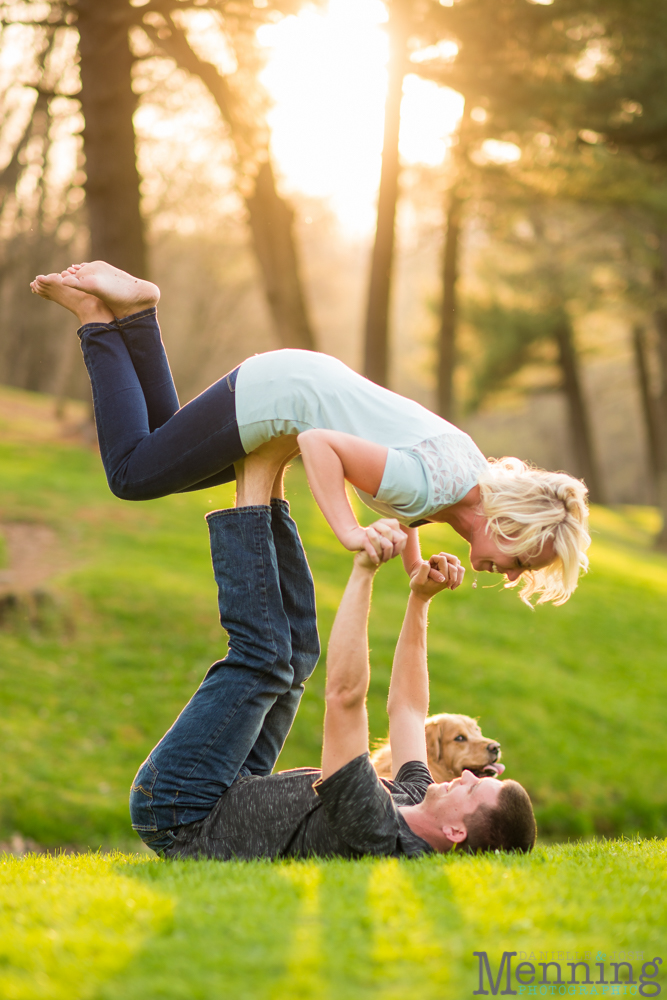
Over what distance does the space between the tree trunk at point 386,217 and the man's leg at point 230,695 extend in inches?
416

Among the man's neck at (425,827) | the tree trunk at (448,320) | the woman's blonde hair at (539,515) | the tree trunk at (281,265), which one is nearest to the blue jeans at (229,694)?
the man's neck at (425,827)

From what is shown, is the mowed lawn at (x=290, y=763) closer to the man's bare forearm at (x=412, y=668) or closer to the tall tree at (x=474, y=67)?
the man's bare forearm at (x=412, y=668)

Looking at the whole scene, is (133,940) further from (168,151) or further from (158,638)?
(168,151)

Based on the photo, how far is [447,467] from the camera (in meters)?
3.63

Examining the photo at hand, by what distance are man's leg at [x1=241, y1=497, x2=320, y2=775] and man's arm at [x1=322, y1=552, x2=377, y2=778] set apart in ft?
2.57

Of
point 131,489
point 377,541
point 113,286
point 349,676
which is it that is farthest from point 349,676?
point 113,286

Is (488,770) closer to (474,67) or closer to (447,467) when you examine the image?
(447,467)

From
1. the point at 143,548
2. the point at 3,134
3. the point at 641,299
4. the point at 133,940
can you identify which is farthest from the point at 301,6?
the point at 3,134

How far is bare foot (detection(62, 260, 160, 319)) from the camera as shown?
4.04 meters

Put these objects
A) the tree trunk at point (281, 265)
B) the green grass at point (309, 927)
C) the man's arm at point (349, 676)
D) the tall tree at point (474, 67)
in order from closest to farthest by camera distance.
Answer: the green grass at point (309, 927)
the man's arm at point (349, 676)
the tall tree at point (474, 67)
the tree trunk at point (281, 265)

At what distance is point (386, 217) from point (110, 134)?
14.2ft

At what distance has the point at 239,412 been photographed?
3.76m

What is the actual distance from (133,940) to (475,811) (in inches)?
72.4

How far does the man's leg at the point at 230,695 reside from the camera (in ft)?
12.6
